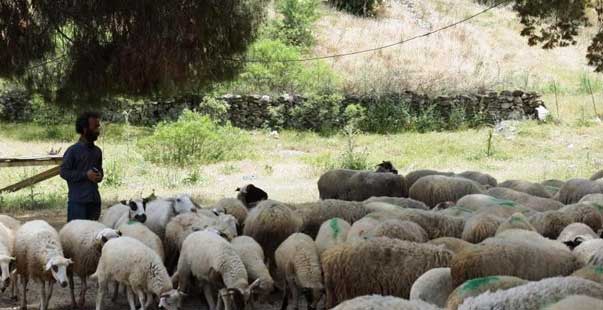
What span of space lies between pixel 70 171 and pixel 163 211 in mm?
1038

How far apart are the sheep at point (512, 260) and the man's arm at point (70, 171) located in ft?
13.7

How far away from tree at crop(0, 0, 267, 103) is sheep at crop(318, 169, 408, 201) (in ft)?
8.68

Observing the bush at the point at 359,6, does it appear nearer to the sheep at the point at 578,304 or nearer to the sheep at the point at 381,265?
the sheep at the point at 381,265

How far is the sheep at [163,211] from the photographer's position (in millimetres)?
7980

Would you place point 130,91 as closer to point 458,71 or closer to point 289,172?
point 289,172

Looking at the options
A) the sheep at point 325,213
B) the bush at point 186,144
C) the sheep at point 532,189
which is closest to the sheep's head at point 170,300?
the sheep at point 325,213

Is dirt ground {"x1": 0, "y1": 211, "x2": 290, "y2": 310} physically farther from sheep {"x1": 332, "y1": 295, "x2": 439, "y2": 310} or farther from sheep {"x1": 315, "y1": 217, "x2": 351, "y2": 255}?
sheep {"x1": 332, "y1": 295, "x2": 439, "y2": 310}

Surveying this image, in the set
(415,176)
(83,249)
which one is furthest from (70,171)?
(415,176)

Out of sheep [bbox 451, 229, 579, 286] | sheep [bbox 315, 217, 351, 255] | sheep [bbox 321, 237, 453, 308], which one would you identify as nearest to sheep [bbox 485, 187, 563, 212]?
sheep [bbox 315, 217, 351, 255]

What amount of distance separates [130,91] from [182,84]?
768 mm

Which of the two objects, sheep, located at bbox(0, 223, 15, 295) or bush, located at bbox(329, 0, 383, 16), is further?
bush, located at bbox(329, 0, 383, 16)

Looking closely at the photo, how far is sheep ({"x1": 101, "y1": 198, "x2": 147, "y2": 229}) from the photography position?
25.6 feet

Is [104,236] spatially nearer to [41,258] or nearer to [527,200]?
[41,258]

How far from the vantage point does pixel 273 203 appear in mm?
7984
